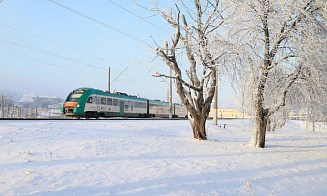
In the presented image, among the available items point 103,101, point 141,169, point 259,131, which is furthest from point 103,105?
point 141,169

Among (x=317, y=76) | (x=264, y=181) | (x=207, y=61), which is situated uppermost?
(x=207, y=61)

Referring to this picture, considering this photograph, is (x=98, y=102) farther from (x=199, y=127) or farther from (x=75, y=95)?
(x=199, y=127)

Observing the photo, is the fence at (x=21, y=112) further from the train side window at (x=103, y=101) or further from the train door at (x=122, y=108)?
the train side window at (x=103, y=101)

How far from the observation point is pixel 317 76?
977 centimetres

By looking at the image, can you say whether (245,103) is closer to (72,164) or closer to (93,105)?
(72,164)

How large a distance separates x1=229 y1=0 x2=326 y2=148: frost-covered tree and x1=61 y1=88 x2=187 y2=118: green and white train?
54.1 feet

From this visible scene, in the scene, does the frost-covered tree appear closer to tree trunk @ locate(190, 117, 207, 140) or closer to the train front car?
tree trunk @ locate(190, 117, 207, 140)

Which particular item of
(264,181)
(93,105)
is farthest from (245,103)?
(93,105)

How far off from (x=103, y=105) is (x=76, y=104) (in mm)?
3377

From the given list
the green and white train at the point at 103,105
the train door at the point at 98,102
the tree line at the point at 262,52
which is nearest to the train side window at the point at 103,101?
the green and white train at the point at 103,105

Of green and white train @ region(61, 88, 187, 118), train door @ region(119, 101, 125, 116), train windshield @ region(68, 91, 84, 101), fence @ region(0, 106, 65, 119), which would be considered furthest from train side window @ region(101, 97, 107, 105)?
fence @ region(0, 106, 65, 119)

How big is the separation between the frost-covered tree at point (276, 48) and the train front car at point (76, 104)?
1630 centimetres

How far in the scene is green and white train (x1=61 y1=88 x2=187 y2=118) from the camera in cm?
2414

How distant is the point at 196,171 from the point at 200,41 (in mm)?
5944
